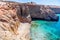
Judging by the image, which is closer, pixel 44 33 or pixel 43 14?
pixel 44 33

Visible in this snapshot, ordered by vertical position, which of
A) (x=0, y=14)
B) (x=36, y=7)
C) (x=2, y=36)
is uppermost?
(x=0, y=14)

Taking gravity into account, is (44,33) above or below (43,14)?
above

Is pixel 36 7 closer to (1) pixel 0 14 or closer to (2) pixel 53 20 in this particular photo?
(2) pixel 53 20

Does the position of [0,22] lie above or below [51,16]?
above

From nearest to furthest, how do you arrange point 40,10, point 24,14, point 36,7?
point 24,14, point 36,7, point 40,10

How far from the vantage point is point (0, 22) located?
3279 mm

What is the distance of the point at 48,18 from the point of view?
14203 mm

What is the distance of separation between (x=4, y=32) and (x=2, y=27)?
0.18 metres

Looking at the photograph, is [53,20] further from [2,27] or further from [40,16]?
[2,27]

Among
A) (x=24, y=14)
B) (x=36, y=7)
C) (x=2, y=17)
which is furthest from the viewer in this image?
(x=36, y=7)

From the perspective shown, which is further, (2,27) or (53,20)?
(53,20)

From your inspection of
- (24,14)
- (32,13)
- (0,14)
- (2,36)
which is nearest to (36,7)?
(32,13)

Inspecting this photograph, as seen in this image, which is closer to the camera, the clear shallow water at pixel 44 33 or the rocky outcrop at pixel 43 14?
the clear shallow water at pixel 44 33

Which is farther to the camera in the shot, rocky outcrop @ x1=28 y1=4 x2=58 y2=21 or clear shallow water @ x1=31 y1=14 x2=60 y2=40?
rocky outcrop @ x1=28 y1=4 x2=58 y2=21
